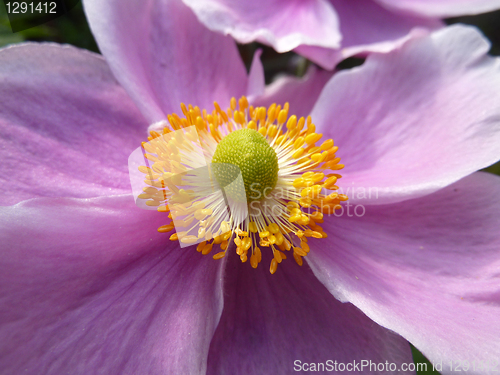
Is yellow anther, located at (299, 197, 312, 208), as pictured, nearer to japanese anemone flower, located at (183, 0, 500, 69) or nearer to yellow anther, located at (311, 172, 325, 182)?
yellow anther, located at (311, 172, 325, 182)

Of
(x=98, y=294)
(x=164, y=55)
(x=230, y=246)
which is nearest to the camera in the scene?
(x=98, y=294)

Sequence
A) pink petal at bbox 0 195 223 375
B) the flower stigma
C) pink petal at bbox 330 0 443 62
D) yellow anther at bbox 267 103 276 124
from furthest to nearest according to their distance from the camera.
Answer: pink petal at bbox 330 0 443 62
yellow anther at bbox 267 103 276 124
the flower stigma
pink petal at bbox 0 195 223 375

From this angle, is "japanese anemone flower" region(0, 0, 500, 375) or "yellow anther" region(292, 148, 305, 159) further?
"yellow anther" region(292, 148, 305, 159)

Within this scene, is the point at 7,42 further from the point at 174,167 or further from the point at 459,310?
the point at 459,310

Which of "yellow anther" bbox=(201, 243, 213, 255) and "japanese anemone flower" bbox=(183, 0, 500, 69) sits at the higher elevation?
"japanese anemone flower" bbox=(183, 0, 500, 69)

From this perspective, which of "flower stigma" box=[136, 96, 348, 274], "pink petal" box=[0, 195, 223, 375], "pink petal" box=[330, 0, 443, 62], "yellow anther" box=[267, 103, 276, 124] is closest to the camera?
"pink petal" box=[0, 195, 223, 375]

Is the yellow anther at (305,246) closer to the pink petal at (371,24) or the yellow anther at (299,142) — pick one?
the yellow anther at (299,142)

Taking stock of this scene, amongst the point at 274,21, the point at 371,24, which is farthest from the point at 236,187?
the point at 371,24

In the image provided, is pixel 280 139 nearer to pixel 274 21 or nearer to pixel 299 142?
pixel 299 142

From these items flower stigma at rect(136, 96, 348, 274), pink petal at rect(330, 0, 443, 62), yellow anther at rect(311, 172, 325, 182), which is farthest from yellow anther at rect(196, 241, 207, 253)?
pink petal at rect(330, 0, 443, 62)
